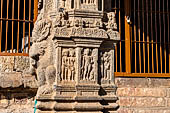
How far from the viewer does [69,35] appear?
3.82 metres

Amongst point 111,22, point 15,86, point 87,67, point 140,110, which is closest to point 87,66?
point 87,67

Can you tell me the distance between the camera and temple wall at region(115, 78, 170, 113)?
270 inches

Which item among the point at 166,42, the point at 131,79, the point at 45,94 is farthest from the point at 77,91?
the point at 166,42

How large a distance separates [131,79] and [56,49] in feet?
11.4

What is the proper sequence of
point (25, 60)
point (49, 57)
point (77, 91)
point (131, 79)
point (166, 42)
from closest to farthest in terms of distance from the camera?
point (77, 91) < point (49, 57) < point (25, 60) < point (131, 79) < point (166, 42)

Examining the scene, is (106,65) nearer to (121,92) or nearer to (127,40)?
(121,92)

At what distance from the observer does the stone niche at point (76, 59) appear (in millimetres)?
3789

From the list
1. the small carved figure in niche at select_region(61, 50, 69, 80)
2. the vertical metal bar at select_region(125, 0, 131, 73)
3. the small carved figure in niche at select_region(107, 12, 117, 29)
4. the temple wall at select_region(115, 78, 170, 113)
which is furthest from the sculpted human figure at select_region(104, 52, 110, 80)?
the vertical metal bar at select_region(125, 0, 131, 73)

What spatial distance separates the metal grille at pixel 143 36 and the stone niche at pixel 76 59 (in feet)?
10.0

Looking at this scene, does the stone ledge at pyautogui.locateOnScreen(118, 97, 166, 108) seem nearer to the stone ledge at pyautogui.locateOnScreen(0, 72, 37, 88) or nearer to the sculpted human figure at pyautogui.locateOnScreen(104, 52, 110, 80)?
the stone ledge at pyautogui.locateOnScreen(0, 72, 37, 88)

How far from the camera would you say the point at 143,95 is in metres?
6.97

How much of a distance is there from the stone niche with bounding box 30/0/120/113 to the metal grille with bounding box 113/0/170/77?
3.05 m

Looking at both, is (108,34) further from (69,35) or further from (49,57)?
(49,57)

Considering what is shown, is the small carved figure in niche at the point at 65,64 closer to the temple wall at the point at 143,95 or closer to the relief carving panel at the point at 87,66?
the relief carving panel at the point at 87,66
